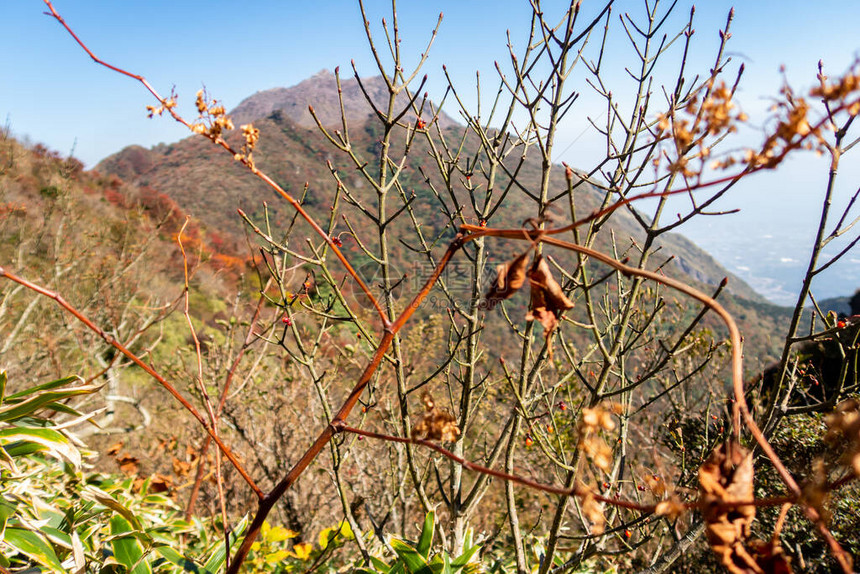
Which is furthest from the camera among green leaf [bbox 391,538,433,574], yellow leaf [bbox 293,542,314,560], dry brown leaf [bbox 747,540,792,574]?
yellow leaf [bbox 293,542,314,560]

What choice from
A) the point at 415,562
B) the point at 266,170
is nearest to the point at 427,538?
the point at 415,562

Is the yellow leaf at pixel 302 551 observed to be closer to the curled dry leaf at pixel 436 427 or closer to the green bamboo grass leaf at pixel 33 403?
the green bamboo grass leaf at pixel 33 403

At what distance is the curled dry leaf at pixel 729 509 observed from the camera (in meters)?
0.48

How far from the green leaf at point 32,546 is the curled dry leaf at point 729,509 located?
168 cm

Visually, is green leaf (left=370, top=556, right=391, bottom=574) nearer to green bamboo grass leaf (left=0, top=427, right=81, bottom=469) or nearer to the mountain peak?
green bamboo grass leaf (left=0, top=427, right=81, bottom=469)

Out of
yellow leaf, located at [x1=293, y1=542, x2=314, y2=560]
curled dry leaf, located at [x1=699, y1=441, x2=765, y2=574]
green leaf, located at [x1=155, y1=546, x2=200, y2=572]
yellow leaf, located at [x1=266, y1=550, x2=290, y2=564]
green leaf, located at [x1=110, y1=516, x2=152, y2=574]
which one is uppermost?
curled dry leaf, located at [x1=699, y1=441, x2=765, y2=574]

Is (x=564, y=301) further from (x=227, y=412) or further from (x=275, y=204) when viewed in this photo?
(x=275, y=204)

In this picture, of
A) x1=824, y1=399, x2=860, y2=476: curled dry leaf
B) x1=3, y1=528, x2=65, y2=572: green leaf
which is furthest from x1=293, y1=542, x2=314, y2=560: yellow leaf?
x1=824, y1=399, x2=860, y2=476: curled dry leaf

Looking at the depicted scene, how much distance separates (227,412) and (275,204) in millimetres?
38194

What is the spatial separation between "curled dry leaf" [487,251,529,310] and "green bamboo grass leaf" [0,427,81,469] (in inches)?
54.7

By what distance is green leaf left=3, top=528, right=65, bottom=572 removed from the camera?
1.24 metres

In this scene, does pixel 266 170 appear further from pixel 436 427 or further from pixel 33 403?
pixel 436 427

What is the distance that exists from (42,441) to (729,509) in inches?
67.1

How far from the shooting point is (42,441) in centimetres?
128
